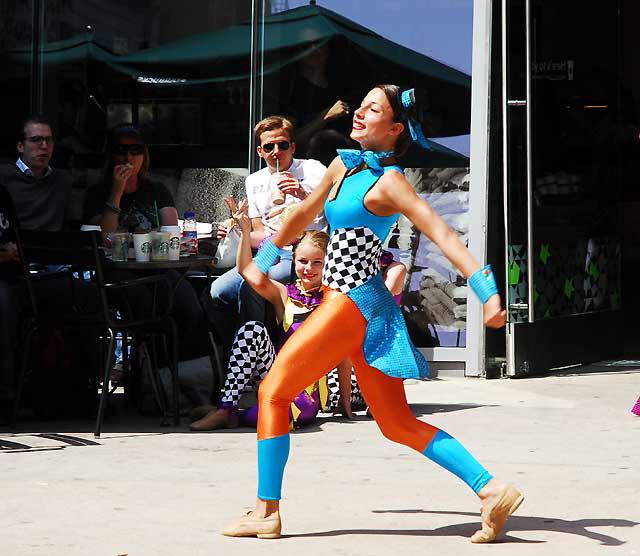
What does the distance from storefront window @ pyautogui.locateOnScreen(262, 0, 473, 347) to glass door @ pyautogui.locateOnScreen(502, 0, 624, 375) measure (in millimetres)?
393

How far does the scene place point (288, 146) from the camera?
8.89m

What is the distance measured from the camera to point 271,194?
8789 mm

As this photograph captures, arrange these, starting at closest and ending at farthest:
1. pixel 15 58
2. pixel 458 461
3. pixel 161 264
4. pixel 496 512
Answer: pixel 496 512, pixel 458 461, pixel 161 264, pixel 15 58

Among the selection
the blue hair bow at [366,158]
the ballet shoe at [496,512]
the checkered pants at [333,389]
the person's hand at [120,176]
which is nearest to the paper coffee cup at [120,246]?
the person's hand at [120,176]

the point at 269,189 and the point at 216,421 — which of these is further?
the point at 269,189

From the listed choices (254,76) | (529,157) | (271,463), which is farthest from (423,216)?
(254,76)

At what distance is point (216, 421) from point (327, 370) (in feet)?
8.44

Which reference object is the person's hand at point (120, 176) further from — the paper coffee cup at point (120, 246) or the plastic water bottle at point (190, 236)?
the paper coffee cup at point (120, 246)

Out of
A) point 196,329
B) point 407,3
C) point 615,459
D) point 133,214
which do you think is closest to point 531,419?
point 615,459

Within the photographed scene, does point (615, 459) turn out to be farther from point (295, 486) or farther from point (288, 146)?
point (288, 146)

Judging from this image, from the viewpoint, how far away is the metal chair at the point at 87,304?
7613mm

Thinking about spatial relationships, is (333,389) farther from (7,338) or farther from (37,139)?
(37,139)

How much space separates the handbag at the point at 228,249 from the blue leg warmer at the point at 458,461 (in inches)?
140

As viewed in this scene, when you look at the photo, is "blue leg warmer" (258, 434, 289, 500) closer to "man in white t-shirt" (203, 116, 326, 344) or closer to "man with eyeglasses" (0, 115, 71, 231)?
"man in white t-shirt" (203, 116, 326, 344)
